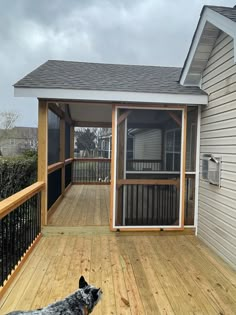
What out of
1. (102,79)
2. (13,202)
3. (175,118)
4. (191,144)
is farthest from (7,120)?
(13,202)

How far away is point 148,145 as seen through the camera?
4.46 metres

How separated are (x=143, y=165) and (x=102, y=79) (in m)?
1.68

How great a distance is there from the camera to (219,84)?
12.8 feet

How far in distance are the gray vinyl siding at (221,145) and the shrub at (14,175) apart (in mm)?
4089

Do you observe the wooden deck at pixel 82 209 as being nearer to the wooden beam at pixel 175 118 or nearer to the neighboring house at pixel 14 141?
the wooden beam at pixel 175 118

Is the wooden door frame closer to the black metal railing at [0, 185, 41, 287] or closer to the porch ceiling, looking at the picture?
the black metal railing at [0, 185, 41, 287]

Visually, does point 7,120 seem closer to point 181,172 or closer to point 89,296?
point 181,172

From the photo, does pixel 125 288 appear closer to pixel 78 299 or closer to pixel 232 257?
pixel 78 299

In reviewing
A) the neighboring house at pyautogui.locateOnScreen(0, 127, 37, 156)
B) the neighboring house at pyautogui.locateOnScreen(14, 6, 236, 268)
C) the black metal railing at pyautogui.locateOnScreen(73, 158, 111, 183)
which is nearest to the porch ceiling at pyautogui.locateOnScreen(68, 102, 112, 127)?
the black metal railing at pyautogui.locateOnScreen(73, 158, 111, 183)

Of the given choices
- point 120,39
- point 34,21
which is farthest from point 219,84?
point 120,39

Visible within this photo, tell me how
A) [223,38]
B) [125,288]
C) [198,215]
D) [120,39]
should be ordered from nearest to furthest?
[125,288] → [223,38] → [198,215] → [120,39]

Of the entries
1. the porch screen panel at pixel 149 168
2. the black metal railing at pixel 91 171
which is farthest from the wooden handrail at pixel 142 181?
the black metal railing at pixel 91 171

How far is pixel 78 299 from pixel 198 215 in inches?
124

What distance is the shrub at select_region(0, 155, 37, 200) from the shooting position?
21.0 ft
